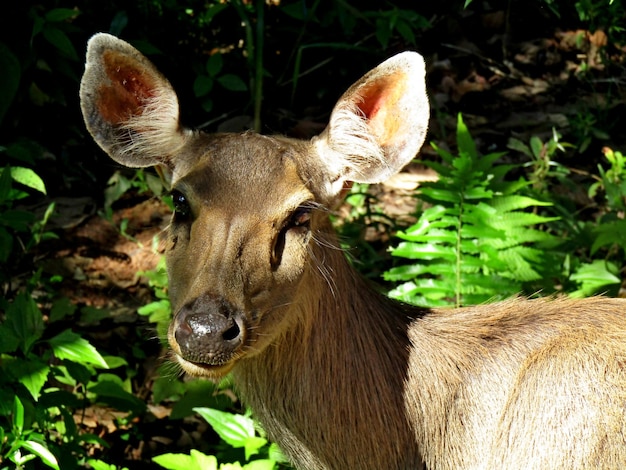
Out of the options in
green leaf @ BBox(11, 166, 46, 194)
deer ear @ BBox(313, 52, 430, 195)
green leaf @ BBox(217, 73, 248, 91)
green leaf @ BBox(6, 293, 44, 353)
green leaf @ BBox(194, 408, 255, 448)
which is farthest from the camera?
green leaf @ BBox(217, 73, 248, 91)

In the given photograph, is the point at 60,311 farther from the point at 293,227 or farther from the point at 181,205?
the point at 293,227

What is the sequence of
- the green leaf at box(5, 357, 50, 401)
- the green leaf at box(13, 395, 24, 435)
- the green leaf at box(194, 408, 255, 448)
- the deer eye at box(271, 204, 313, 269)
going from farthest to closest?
the green leaf at box(194, 408, 255, 448) → the green leaf at box(5, 357, 50, 401) → the green leaf at box(13, 395, 24, 435) → the deer eye at box(271, 204, 313, 269)

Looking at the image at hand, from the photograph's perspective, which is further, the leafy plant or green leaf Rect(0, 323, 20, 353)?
the leafy plant

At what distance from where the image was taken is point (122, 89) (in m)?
3.71

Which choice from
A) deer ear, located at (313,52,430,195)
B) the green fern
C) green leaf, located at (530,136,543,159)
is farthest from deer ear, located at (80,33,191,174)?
green leaf, located at (530,136,543,159)

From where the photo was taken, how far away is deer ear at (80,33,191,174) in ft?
11.8

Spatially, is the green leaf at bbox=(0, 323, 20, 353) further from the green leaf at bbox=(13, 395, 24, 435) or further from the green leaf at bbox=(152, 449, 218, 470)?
the green leaf at bbox=(152, 449, 218, 470)

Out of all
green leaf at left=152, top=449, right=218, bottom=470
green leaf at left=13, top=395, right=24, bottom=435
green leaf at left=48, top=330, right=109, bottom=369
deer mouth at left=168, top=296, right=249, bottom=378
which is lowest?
green leaf at left=152, top=449, right=218, bottom=470

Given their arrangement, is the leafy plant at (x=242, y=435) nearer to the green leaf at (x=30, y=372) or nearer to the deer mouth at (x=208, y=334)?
the green leaf at (x=30, y=372)

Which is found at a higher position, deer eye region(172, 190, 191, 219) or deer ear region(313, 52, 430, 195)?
deer ear region(313, 52, 430, 195)

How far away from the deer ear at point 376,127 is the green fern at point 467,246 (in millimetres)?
1152

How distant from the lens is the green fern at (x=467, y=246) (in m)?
4.88

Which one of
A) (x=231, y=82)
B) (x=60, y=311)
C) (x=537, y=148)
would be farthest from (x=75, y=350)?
(x=537, y=148)

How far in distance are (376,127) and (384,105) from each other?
98 mm
